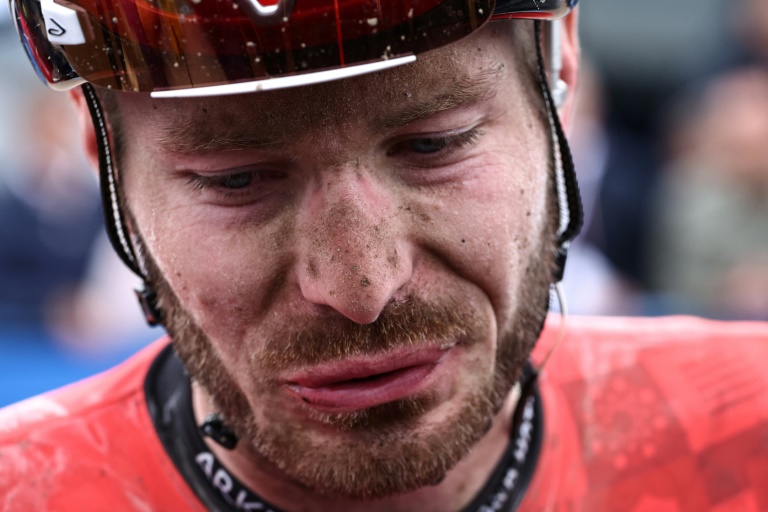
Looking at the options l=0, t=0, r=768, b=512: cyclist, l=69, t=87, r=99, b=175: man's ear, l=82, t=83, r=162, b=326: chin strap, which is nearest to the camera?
l=0, t=0, r=768, b=512: cyclist

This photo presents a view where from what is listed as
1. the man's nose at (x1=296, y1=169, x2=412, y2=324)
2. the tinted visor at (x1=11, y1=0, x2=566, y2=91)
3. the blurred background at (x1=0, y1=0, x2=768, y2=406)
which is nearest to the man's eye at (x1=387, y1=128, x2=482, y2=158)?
the man's nose at (x1=296, y1=169, x2=412, y2=324)

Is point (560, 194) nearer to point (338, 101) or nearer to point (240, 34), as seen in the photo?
point (338, 101)

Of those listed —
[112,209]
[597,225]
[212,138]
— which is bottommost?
[597,225]

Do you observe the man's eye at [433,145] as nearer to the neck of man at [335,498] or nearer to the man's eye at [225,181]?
the man's eye at [225,181]

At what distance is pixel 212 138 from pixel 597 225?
434cm

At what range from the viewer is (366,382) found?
6.75 ft

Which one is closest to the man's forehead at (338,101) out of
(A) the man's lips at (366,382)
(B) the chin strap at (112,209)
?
(B) the chin strap at (112,209)

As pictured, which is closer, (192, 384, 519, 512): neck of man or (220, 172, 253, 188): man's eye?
(220, 172, 253, 188): man's eye

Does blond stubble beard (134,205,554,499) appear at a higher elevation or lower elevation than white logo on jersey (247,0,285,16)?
lower

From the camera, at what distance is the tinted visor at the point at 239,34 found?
5.85 feet

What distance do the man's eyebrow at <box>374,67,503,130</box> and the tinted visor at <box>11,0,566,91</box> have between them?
0.11 metres

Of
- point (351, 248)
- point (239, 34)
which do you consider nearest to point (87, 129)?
point (239, 34)

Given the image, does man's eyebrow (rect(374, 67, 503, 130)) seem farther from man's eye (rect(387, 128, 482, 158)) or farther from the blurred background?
the blurred background

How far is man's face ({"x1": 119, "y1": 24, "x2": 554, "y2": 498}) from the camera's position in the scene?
190 cm
